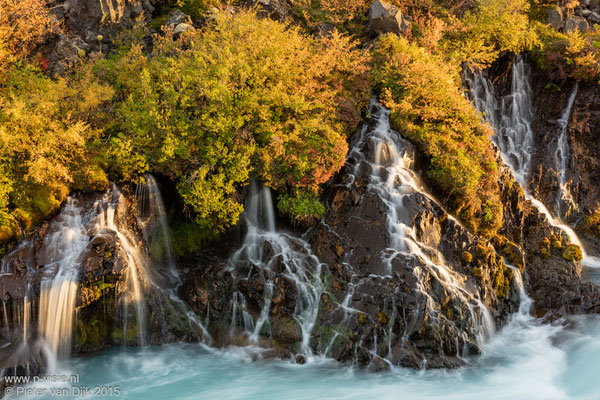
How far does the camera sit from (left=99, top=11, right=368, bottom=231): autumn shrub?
13.6 meters

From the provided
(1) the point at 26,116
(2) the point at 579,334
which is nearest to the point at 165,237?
(1) the point at 26,116

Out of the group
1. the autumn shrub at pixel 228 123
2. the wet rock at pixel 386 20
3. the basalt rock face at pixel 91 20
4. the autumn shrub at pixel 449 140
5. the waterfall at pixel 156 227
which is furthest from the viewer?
the wet rock at pixel 386 20

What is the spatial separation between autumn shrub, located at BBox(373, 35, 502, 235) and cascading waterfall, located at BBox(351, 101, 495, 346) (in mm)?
826

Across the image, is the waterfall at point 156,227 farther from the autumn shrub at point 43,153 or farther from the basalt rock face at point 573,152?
the basalt rock face at point 573,152

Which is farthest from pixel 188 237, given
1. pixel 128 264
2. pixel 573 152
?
pixel 573 152

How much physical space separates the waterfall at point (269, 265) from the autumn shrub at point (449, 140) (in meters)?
6.63

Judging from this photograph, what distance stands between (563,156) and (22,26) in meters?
27.6

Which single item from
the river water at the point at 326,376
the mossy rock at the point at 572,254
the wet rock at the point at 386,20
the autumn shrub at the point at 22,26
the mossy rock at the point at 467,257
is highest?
the wet rock at the point at 386,20

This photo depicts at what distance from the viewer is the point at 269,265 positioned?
46.1ft

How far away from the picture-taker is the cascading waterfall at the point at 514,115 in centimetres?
2192

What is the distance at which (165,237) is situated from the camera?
48.5 feet

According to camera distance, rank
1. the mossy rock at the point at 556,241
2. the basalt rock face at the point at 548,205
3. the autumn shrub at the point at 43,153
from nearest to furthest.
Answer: the autumn shrub at the point at 43,153 < the basalt rock face at the point at 548,205 < the mossy rock at the point at 556,241

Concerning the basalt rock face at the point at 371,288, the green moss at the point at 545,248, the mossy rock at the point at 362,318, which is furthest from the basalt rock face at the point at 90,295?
the green moss at the point at 545,248

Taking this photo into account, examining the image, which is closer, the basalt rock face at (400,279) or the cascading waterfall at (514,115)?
the basalt rock face at (400,279)
